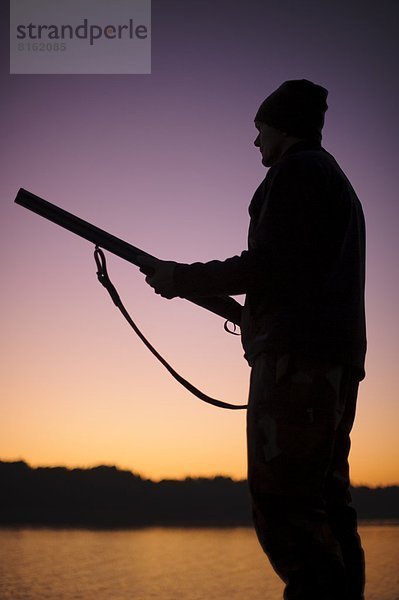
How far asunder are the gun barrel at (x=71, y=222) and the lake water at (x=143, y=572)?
178 ft

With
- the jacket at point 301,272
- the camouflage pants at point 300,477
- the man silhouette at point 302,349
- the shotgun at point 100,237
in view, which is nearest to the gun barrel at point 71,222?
the shotgun at point 100,237

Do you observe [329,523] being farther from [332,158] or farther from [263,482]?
[332,158]

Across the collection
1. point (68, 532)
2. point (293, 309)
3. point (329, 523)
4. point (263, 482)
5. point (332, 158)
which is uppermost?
point (332, 158)

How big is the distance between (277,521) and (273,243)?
25.9 inches

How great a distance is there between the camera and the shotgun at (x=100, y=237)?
2268mm

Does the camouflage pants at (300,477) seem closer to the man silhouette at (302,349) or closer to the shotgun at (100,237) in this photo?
the man silhouette at (302,349)

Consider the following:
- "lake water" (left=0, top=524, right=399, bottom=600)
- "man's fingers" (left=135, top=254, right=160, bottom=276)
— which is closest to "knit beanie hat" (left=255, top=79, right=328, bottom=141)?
"man's fingers" (left=135, top=254, right=160, bottom=276)

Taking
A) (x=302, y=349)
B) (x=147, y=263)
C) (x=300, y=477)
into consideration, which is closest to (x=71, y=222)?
(x=147, y=263)

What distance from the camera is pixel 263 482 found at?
1667 millimetres

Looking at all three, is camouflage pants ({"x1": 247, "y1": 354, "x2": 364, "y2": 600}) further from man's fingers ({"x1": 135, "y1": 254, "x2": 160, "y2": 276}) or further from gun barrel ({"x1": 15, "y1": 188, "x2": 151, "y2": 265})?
gun barrel ({"x1": 15, "y1": 188, "x2": 151, "y2": 265})

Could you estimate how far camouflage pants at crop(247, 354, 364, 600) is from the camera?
5.34ft

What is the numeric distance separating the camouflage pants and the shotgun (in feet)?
1.78

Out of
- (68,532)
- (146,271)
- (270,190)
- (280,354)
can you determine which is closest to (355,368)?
(280,354)

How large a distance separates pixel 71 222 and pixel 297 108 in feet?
2.87
